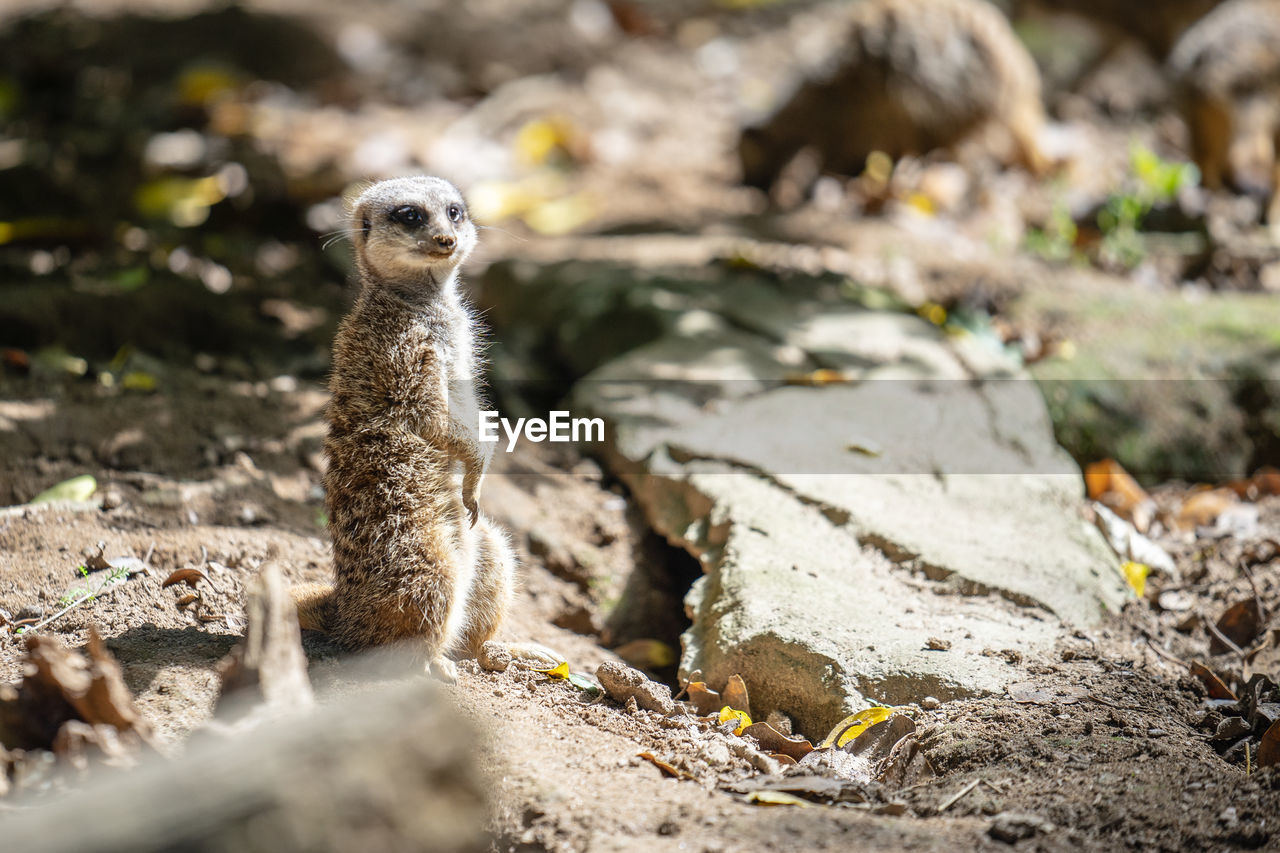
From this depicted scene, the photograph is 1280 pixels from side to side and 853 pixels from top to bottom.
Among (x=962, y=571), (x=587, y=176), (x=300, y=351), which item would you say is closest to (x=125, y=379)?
(x=300, y=351)

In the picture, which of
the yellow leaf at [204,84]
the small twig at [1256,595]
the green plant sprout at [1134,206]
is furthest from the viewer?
the yellow leaf at [204,84]

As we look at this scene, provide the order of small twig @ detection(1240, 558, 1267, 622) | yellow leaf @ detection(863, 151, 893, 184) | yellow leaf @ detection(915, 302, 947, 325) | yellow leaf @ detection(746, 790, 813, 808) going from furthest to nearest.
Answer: yellow leaf @ detection(863, 151, 893, 184) < yellow leaf @ detection(915, 302, 947, 325) < small twig @ detection(1240, 558, 1267, 622) < yellow leaf @ detection(746, 790, 813, 808)

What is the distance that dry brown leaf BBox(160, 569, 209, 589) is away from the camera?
308 cm

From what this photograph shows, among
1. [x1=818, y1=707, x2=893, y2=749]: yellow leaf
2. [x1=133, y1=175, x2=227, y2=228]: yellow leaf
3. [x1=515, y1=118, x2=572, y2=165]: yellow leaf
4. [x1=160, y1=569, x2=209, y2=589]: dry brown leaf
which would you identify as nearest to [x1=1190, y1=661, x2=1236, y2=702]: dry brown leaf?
[x1=818, y1=707, x2=893, y2=749]: yellow leaf

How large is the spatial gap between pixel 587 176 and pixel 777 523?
4.53 meters

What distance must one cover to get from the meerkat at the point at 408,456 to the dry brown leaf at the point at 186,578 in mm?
406

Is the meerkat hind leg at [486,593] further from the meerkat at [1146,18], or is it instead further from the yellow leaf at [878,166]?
the meerkat at [1146,18]

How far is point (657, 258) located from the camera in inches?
231

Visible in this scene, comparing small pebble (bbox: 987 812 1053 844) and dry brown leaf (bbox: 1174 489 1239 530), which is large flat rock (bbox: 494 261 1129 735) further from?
small pebble (bbox: 987 812 1053 844)

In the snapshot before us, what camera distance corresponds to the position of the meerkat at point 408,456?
9.22ft

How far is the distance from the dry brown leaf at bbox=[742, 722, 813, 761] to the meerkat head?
1597mm

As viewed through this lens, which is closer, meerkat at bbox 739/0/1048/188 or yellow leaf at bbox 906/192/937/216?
yellow leaf at bbox 906/192/937/216

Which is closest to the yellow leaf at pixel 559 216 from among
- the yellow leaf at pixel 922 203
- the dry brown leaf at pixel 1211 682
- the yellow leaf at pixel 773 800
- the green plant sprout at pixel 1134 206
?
the yellow leaf at pixel 922 203

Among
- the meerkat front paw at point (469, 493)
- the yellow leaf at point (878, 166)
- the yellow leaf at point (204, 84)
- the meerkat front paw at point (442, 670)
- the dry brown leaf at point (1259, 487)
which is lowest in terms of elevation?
the dry brown leaf at point (1259, 487)
